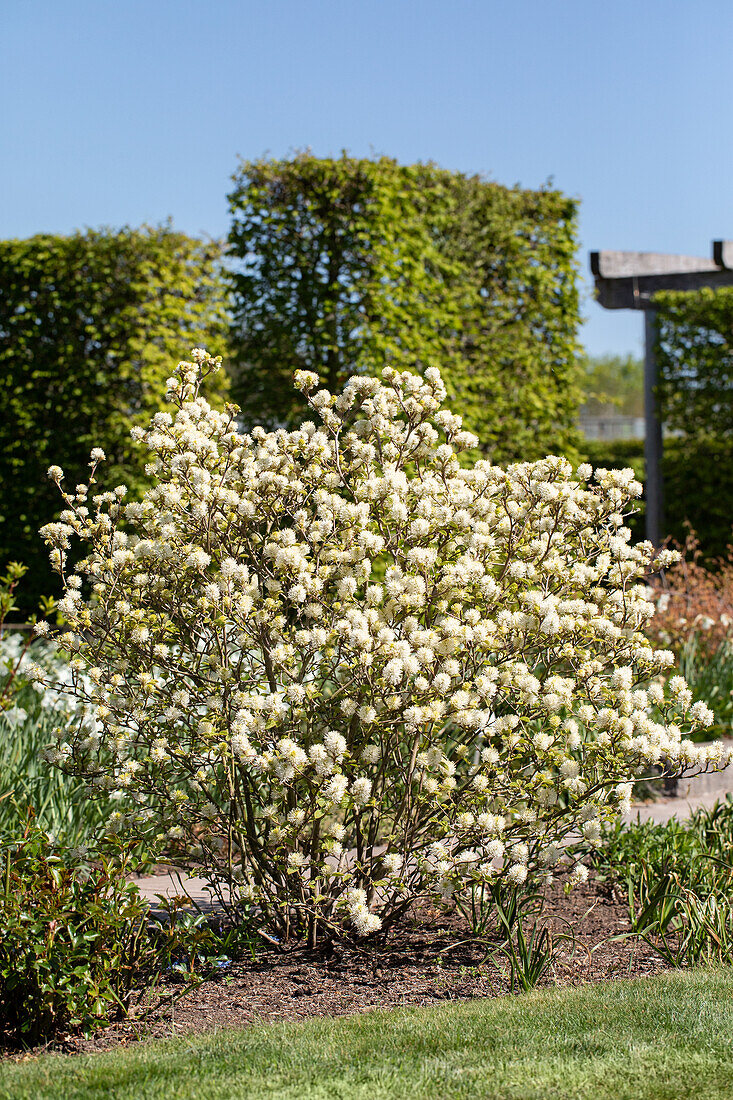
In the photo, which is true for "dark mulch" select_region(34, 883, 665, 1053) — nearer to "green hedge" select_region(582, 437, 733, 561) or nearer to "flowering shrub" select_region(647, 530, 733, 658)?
"flowering shrub" select_region(647, 530, 733, 658)

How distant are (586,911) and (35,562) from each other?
802cm

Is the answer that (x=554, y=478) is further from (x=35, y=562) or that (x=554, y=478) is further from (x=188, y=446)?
(x=35, y=562)

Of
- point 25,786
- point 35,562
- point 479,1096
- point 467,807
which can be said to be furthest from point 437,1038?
point 35,562

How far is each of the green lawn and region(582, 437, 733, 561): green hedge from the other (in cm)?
901

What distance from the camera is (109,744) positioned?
369cm

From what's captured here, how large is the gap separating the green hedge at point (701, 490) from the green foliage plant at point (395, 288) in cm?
232

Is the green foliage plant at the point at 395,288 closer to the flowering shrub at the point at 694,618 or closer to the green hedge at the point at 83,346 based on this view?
the green hedge at the point at 83,346

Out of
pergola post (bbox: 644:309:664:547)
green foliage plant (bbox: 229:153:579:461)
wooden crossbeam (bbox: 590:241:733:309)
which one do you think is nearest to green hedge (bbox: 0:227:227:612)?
green foliage plant (bbox: 229:153:579:461)

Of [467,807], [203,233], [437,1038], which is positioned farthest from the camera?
[203,233]

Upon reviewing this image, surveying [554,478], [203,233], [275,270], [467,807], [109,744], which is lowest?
[467,807]

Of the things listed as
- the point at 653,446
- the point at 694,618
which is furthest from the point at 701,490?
the point at 694,618

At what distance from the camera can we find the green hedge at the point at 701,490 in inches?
460

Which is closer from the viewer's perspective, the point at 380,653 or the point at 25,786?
the point at 380,653

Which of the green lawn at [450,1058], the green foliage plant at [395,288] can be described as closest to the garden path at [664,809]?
the green lawn at [450,1058]
